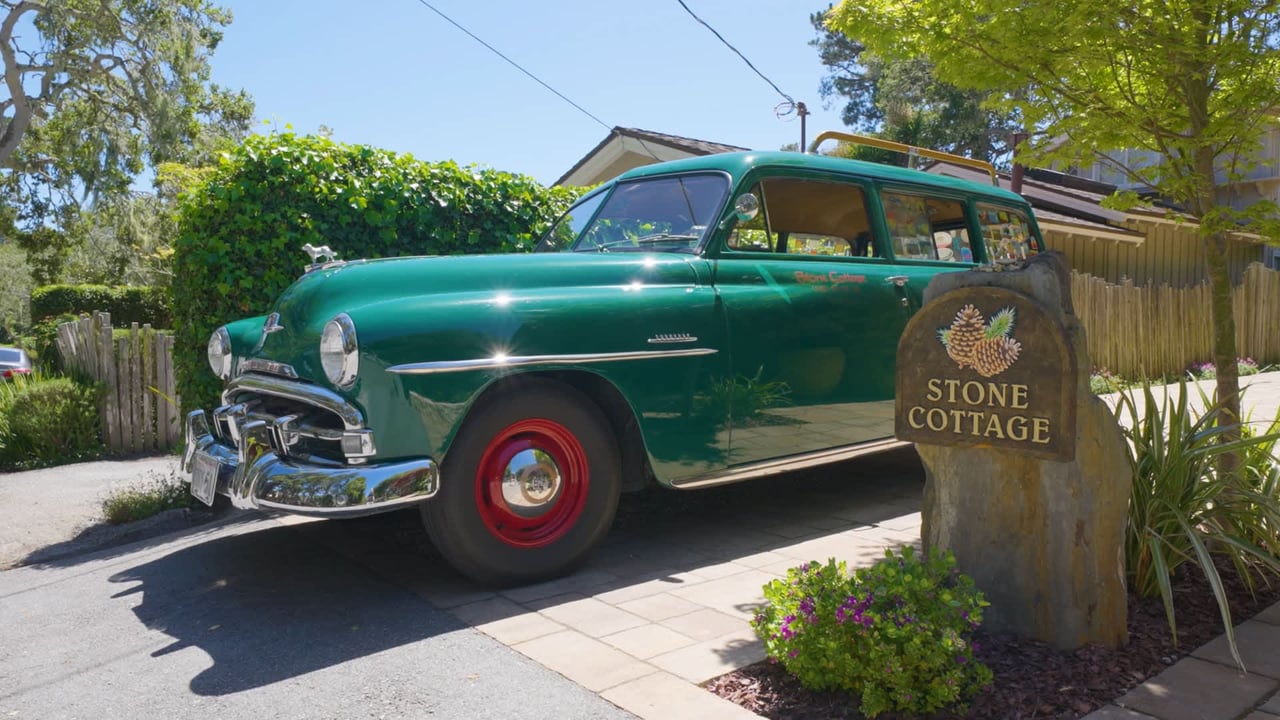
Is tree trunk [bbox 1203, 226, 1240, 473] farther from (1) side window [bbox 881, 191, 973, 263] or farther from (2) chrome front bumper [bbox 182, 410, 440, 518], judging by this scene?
(2) chrome front bumper [bbox 182, 410, 440, 518]

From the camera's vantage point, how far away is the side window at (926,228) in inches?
210

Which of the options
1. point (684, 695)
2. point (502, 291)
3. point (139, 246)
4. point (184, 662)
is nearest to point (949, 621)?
point (684, 695)

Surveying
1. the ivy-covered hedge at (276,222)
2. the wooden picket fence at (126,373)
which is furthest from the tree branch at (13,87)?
the ivy-covered hedge at (276,222)

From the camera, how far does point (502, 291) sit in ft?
12.5

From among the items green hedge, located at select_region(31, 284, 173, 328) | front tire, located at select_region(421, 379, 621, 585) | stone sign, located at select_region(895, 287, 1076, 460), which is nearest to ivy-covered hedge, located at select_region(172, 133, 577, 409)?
front tire, located at select_region(421, 379, 621, 585)

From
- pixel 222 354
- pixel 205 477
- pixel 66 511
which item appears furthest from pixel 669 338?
pixel 66 511

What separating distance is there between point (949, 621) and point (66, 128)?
90.5ft

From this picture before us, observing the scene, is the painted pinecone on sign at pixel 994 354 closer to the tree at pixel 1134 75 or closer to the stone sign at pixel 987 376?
the stone sign at pixel 987 376

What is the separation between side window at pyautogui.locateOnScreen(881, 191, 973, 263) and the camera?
5.34m

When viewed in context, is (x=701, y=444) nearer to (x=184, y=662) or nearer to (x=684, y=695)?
(x=684, y=695)

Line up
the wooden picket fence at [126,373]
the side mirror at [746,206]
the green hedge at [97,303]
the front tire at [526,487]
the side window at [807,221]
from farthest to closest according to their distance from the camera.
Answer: the green hedge at [97,303], the wooden picket fence at [126,373], the side window at [807,221], the side mirror at [746,206], the front tire at [526,487]

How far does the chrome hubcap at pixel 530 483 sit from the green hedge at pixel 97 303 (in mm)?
17578

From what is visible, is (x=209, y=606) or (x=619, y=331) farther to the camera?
(x=619, y=331)

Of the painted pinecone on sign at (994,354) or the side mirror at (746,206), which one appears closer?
the painted pinecone on sign at (994,354)
